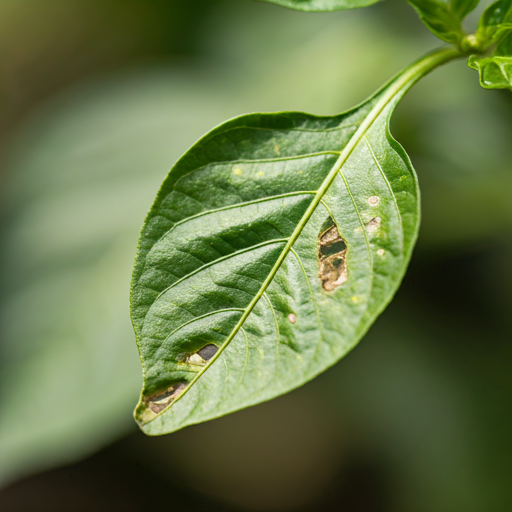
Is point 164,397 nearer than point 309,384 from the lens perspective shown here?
Yes

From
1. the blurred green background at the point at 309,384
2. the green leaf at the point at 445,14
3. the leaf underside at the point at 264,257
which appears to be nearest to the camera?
the leaf underside at the point at 264,257

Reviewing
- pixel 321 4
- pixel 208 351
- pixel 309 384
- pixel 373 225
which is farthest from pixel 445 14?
pixel 309 384

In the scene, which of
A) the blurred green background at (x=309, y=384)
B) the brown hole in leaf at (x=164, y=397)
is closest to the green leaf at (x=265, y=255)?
the brown hole in leaf at (x=164, y=397)

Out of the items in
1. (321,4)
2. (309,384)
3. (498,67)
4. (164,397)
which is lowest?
(309,384)

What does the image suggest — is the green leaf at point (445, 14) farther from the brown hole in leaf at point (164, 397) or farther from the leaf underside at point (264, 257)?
the brown hole in leaf at point (164, 397)

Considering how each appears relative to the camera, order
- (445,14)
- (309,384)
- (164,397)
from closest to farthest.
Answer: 1. (164,397)
2. (445,14)
3. (309,384)

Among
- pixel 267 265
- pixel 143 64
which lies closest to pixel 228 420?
pixel 267 265

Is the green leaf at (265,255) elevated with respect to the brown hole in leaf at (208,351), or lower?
elevated

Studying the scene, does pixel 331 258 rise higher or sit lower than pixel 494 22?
lower

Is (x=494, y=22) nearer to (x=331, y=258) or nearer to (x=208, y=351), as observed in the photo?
(x=331, y=258)
